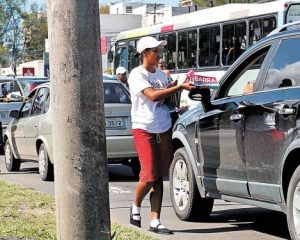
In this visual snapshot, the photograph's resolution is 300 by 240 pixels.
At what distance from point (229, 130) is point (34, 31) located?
8162cm

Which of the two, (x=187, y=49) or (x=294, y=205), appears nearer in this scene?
(x=294, y=205)

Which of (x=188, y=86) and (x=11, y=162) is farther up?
(x=188, y=86)

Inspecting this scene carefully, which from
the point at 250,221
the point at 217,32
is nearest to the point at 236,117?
the point at 250,221

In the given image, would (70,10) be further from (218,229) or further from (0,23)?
(0,23)

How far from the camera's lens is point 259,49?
6.98 meters

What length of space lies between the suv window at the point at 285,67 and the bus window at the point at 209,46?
1201 centimetres

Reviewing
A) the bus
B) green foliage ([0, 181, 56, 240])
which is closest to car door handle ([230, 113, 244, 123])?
green foliage ([0, 181, 56, 240])

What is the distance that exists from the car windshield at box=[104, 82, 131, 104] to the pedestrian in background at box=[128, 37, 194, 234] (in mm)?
5009

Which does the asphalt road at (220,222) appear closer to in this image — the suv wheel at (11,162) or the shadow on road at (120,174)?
the shadow on road at (120,174)

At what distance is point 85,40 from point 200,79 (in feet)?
12.6

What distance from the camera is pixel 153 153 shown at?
23.4 feet

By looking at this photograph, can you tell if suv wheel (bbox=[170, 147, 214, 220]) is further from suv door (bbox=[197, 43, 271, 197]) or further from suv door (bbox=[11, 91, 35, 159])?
suv door (bbox=[11, 91, 35, 159])

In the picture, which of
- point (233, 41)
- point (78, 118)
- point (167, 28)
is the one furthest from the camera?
point (167, 28)

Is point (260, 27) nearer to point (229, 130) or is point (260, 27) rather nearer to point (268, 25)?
point (268, 25)
